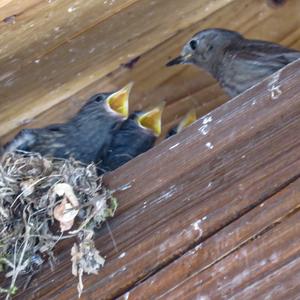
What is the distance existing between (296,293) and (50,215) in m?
0.79

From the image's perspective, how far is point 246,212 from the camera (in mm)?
2262

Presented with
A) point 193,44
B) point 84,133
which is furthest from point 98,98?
point 193,44

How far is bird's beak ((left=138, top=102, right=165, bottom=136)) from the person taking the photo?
3.65 m

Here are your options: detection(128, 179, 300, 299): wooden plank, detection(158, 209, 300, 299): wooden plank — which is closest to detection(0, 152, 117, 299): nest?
detection(128, 179, 300, 299): wooden plank

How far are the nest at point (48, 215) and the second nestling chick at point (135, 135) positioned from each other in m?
0.83

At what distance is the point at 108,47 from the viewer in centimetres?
336

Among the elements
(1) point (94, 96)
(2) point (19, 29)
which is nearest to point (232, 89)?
(1) point (94, 96)

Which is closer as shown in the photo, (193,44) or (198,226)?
(198,226)

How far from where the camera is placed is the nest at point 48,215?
7.87 feet

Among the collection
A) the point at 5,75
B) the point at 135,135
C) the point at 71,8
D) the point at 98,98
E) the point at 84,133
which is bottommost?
the point at 135,135

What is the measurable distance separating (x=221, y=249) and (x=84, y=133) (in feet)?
5.09

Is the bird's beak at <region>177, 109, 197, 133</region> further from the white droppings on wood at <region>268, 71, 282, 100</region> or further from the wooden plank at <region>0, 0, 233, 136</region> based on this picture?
the white droppings on wood at <region>268, 71, 282, 100</region>

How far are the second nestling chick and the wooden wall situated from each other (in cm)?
8

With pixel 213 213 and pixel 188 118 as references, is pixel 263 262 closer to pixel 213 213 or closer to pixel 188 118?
pixel 213 213
